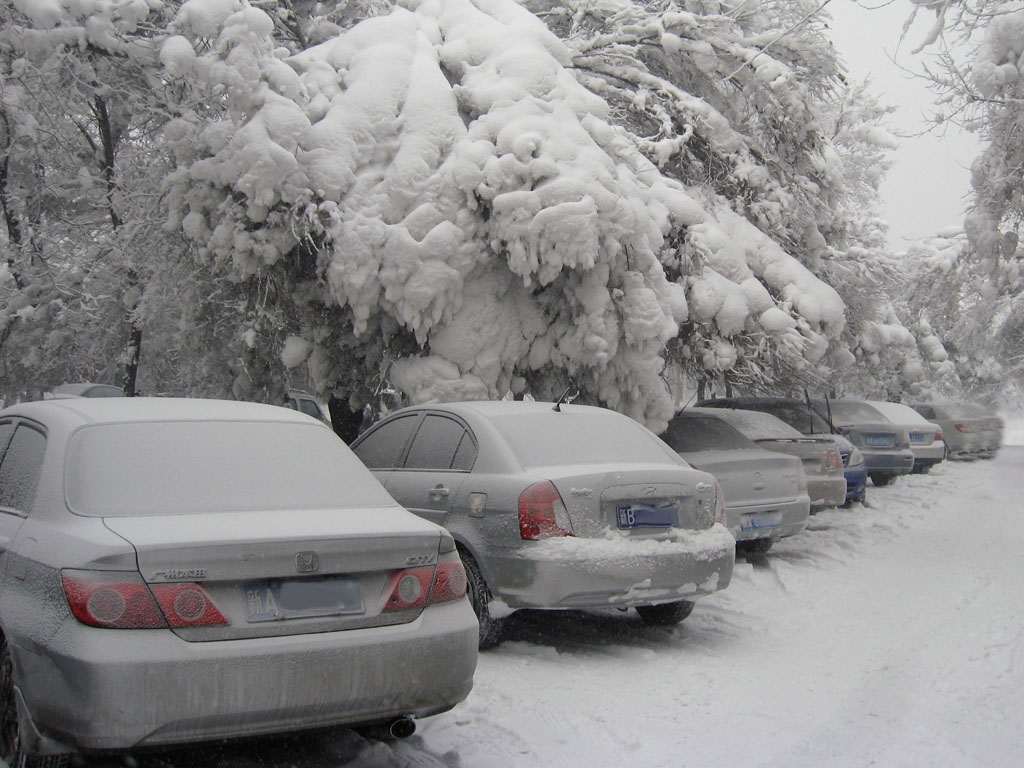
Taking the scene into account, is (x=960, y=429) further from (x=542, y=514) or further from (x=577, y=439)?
(x=542, y=514)

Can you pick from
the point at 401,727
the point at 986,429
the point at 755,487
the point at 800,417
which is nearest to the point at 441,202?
the point at 755,487

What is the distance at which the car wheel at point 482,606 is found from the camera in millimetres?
6082

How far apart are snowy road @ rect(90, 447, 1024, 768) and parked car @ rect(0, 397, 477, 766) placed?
0.65m

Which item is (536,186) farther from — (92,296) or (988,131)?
(92,296)

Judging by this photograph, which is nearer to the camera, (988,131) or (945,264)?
(988,131)

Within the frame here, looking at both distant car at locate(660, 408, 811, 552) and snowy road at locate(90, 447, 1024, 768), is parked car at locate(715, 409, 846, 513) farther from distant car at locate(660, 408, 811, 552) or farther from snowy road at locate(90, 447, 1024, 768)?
snowy road at locate(90, 447, 1024, 768)

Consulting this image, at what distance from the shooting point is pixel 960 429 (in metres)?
25.1

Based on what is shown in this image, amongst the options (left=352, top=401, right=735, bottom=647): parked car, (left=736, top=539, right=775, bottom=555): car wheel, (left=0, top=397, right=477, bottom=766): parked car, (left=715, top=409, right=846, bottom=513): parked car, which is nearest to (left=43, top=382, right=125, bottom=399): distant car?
(left=715, top=409, right=846, bottom=513): parked car

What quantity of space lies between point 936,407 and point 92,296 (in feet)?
66.7

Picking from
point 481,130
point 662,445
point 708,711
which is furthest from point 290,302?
point 708,711

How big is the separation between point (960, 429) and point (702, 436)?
17887 millimetres

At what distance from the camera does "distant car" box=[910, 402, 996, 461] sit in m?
25.2

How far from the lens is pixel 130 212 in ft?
35.4

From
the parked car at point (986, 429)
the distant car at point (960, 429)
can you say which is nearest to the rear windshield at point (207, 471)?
the distant car at point (960, 429)
